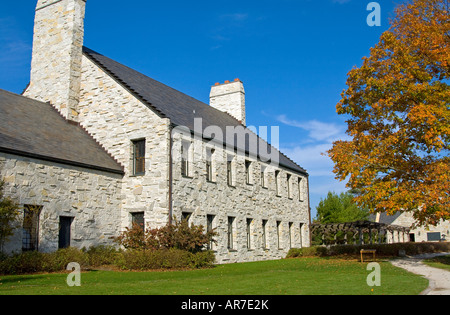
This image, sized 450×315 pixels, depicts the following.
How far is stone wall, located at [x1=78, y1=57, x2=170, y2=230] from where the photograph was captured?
18.8 meters

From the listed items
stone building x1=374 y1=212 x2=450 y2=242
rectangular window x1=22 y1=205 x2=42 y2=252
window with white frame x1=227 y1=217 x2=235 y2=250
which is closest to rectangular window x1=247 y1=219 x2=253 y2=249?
window with white frame x1=227 y1=217 x2=235 y2=250

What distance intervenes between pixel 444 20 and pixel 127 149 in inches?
582

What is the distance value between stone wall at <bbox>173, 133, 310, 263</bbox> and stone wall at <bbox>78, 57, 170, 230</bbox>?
2.39ft

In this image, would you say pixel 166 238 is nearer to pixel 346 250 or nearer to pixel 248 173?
pixel 248 173

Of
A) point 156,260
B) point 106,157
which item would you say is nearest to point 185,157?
point 106,157

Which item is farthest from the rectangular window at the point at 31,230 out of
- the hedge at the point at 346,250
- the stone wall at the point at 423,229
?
the stone wall at the point at 423,229

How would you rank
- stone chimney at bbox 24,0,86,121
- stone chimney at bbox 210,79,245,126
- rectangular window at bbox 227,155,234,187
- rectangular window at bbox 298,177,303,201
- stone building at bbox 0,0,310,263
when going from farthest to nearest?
stone chimney at bbox 210,79,245,126
rectangular window at bbox 298,177,303,201
rectangular window at bbox 227,155,234,187
stone chimney at bbox 24,0,86,121
stone building at bbox 0,0,310,263

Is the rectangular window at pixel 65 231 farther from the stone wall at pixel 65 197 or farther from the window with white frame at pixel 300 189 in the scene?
the window with white frame at pixel 300 189

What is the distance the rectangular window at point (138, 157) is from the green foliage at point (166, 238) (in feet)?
9.85

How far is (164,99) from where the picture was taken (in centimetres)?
2316

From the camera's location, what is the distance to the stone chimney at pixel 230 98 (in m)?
33.5

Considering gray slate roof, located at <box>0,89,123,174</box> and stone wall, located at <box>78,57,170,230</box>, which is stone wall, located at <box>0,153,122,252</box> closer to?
gray slate roof, located at <box>0,89,123,174</box>

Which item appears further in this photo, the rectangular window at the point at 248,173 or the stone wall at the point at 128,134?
the rectangular window at the point at 248,173

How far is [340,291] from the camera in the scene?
895 centimetres
